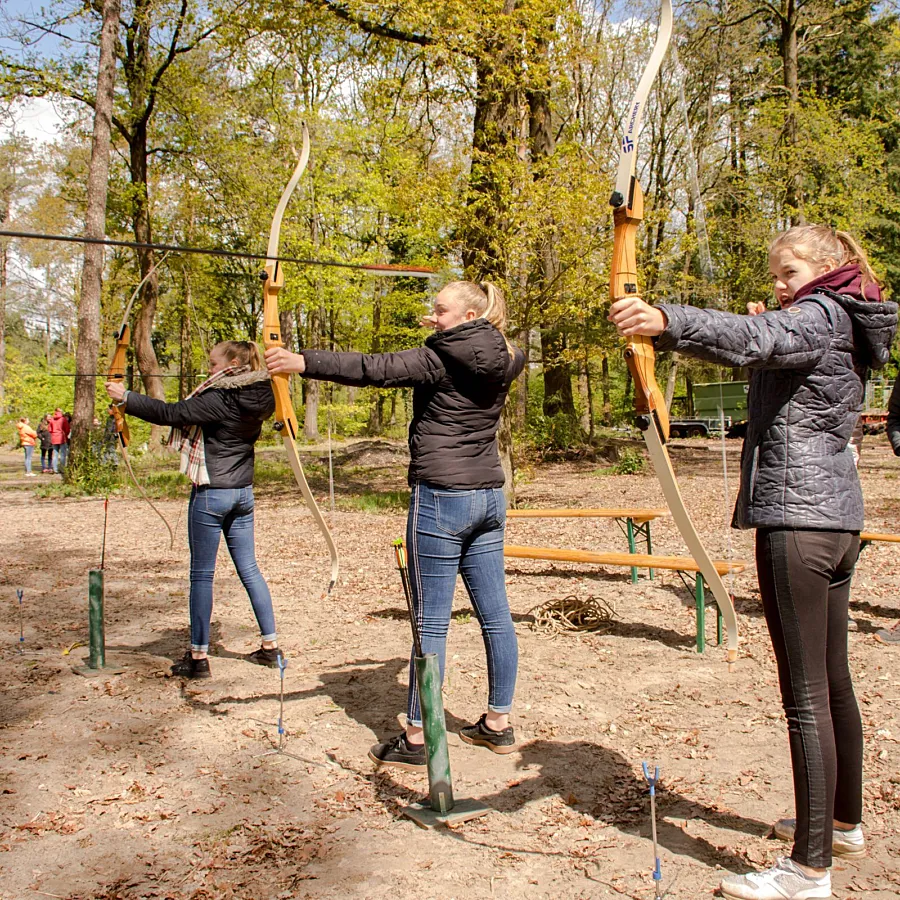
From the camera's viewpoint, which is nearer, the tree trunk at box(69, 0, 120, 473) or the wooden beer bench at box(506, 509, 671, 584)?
the wooden beer bench at box(506, 509, 671, 584)

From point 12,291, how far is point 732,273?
108 ft

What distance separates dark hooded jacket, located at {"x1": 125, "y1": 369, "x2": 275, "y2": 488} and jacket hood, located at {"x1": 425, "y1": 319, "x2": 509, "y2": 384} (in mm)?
1536

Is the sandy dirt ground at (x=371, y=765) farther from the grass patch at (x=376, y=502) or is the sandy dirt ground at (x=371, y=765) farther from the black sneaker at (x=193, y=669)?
the grass patch at (x=376, y=502)

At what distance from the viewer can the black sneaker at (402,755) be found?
332 cm

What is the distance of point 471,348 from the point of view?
305 cm

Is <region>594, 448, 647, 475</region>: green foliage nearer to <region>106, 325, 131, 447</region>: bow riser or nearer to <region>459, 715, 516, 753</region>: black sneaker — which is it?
<region>106, 325, 131, 447</region>: bow riser

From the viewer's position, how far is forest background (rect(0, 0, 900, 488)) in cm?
1023

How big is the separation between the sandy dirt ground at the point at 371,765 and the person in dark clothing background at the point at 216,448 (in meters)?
0.59

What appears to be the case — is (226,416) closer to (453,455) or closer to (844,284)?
(453,455)

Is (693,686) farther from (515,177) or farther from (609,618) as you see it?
(515,177)

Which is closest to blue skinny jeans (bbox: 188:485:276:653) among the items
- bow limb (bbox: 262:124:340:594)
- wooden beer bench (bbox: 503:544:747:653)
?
bow limb (bbox: 262:124:340:594)

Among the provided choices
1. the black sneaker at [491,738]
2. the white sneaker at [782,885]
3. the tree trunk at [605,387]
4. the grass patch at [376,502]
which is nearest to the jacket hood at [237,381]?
the black sneaker at [491,738]

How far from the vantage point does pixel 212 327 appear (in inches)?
1270

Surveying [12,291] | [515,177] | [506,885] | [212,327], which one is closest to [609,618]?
[506,885]
